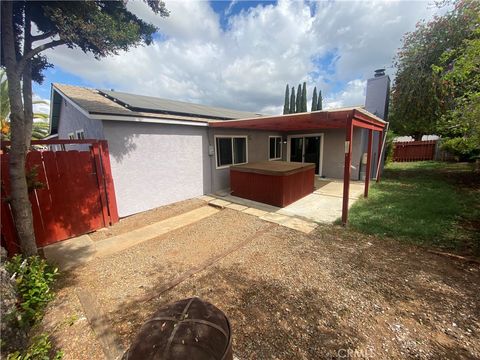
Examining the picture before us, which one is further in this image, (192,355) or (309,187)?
(309,187)

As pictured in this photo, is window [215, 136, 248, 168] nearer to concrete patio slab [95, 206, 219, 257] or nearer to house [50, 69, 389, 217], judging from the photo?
house [50, 69, 389, 217]

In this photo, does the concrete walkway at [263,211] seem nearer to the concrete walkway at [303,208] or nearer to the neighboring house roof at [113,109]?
the concrete walkway at [303,208]

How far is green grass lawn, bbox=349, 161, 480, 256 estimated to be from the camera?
3.94 m

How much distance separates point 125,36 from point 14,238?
3.94 metres

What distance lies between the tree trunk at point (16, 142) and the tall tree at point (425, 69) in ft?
38.8

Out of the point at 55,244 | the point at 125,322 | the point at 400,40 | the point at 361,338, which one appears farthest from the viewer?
the point at 400,40

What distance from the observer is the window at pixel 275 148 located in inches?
401

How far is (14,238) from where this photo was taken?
3404mm

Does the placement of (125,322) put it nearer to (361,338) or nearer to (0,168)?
(361,338)

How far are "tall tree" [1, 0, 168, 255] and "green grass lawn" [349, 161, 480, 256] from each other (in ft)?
19.6

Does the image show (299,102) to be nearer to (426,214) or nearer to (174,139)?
(174,139)

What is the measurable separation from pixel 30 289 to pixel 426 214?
766 cm

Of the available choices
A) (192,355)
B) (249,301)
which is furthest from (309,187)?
(192,355)

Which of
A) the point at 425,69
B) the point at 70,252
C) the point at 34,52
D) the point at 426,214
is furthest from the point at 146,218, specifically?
the point at 425,69
